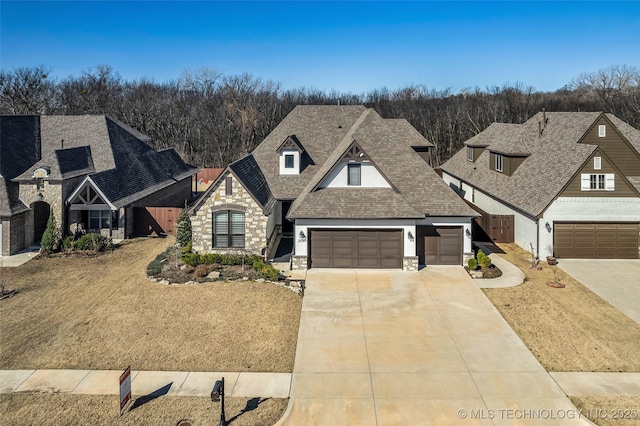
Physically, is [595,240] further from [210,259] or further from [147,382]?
[147,382]

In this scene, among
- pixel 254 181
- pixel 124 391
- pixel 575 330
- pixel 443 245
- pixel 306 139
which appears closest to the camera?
pixel 124 391

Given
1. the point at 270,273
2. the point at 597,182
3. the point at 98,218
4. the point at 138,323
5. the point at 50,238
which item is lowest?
the point at 138,323

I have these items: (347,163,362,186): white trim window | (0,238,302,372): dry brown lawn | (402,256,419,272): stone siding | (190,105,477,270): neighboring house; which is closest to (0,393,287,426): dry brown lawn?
(0,238,302,372): dry brown lawn

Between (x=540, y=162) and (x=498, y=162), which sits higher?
(x=498, y=162)

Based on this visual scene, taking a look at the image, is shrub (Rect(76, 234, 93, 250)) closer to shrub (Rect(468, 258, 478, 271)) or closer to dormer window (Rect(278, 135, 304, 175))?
dormer window (Rect(278, 135, 304, 175))

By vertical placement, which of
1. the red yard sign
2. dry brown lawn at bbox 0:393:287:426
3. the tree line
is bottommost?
dry brown lawn at bbox 0:393:287:426

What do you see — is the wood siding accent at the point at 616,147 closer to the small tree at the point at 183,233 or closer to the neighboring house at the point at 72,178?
the small tree at the point at 183,233

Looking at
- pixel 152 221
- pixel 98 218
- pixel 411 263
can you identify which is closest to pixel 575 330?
pixel 411 263

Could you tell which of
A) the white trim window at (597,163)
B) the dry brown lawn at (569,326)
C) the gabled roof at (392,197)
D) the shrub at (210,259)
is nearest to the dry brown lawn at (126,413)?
the dry brown lawn at (569,326)
